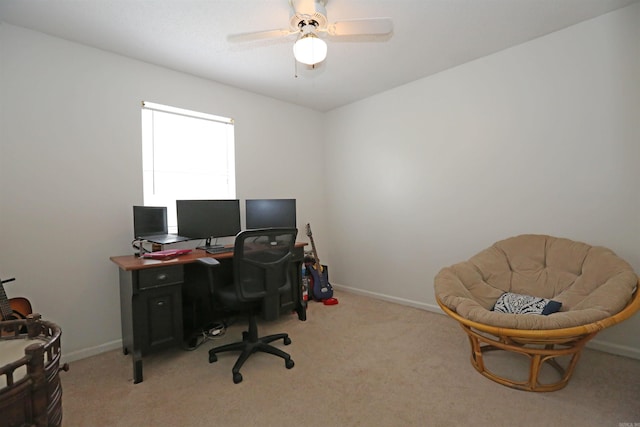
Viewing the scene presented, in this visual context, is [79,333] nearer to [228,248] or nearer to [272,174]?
[228,248]

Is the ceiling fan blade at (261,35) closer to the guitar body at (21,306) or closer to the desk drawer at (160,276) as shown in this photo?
the desk drawer at (160,276)

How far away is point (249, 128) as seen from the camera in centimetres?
347

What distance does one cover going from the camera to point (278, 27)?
2230 mm

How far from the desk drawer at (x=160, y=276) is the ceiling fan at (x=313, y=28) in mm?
1686

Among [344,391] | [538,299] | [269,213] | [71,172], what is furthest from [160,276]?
[538,299]

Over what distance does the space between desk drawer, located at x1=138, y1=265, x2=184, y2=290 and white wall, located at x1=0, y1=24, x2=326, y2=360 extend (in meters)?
0.65

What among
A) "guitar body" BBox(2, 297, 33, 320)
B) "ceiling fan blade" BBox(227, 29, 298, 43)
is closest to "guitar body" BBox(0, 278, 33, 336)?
"guitar body" BBox(2, 297, 33, 320)

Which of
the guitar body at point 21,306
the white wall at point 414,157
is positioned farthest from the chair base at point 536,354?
the guitar body at point 21,306

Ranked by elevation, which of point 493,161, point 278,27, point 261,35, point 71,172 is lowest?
point 71,172

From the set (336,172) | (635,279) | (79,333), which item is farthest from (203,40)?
(635,279)

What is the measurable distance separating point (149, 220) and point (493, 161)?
10.3 ft

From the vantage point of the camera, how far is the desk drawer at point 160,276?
2.08 m

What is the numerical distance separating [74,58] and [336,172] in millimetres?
2921

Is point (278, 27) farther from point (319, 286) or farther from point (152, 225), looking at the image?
point (319, 286)
